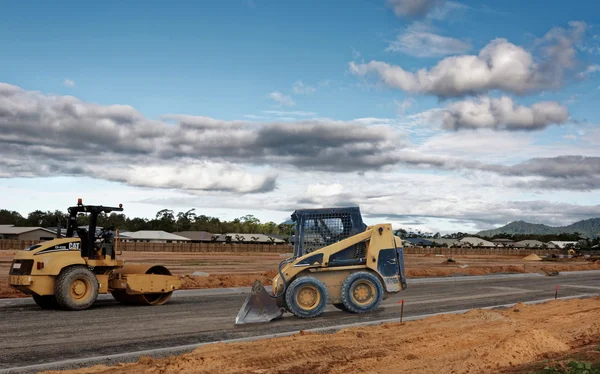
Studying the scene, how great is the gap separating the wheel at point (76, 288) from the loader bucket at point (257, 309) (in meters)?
4.60

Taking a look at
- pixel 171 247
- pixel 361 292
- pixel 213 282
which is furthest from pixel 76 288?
pixel 171 247

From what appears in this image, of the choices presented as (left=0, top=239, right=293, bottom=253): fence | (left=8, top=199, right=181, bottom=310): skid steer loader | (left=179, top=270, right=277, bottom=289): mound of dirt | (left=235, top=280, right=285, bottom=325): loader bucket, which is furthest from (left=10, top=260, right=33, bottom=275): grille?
(left=0, top=239, right=293, bottom=253): fence

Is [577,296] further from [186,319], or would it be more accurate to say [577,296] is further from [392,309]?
[186,319]

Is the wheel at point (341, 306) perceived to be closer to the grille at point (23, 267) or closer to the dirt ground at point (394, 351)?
the dirt ground at point (394, 351)

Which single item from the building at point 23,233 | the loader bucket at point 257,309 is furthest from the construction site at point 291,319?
the building at point 23,233

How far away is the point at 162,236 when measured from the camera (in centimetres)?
11031

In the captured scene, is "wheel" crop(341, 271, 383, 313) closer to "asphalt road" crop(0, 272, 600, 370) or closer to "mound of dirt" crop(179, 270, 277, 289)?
"asphalt road" crop(0, 272, 600, 370)

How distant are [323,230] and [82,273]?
6732 millimetres

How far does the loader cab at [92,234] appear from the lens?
55.1 feet

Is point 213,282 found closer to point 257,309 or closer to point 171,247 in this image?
point 257,309

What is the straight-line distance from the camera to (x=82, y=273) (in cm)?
1611

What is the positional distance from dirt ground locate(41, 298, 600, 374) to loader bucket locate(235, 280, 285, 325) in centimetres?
244

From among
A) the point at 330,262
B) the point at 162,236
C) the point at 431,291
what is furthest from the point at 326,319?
the point at 162,236

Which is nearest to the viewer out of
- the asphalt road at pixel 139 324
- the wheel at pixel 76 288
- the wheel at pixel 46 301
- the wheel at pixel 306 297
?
the asphalt road at pixel 139 324
